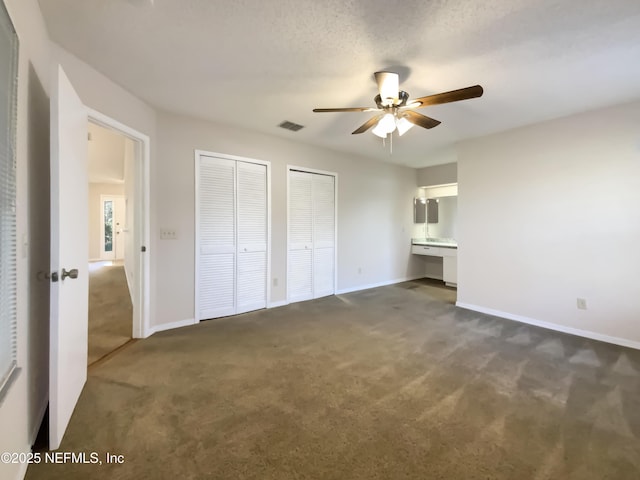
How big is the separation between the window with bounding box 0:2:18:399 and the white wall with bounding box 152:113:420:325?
1.93 m

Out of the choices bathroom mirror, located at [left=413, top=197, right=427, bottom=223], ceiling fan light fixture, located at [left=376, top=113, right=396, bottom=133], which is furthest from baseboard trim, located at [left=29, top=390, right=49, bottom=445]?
bathroom mirror, located at [left=413, top=197, right=427, bottom=223]

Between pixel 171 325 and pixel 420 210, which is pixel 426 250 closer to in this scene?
pixel 420 210

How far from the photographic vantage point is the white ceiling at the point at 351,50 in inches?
65.8

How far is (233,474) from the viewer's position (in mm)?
1391

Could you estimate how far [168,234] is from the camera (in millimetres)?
3266

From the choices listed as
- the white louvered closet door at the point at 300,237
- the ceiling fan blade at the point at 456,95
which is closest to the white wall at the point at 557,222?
the ceiling fan blade at the point at 456,95

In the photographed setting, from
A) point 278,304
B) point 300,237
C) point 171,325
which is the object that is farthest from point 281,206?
point 171,325

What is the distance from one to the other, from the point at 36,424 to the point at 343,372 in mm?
1935

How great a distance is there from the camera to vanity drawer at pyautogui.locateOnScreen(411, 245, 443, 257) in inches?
221

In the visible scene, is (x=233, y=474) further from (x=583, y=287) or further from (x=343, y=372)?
(x=583, y=287)

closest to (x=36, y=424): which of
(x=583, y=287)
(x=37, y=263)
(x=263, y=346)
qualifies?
(x=37, y=263)

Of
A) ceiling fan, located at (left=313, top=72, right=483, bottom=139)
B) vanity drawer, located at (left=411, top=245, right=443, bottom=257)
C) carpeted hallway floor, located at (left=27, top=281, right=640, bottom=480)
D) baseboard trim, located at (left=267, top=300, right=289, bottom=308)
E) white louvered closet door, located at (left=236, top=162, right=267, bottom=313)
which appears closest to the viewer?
carpeted hallway floor, located at (left=27, top=281, right=640, bottom=480)

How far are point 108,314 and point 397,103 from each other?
427 cm

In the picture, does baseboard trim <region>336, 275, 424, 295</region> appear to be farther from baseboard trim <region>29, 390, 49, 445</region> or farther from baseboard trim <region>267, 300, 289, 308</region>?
baseboard trim <region>29, 390, 49, 445</region>
